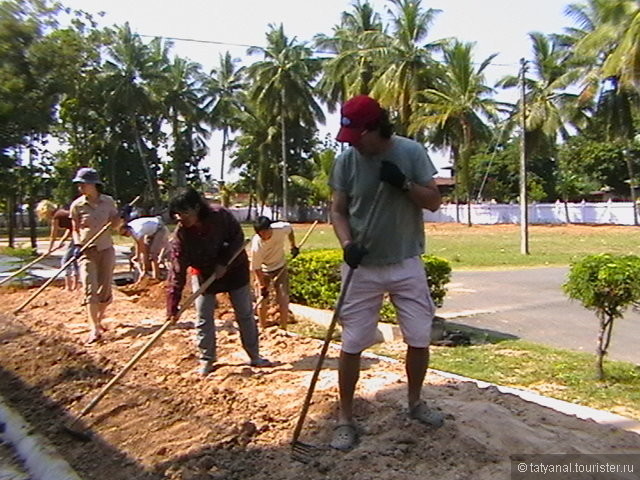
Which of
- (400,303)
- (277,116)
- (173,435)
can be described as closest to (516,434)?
(400,303)

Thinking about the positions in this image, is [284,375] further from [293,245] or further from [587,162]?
[587,162]

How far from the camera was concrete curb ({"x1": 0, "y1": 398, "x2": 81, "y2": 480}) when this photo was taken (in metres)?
3.93

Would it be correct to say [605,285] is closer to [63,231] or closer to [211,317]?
[211,317]

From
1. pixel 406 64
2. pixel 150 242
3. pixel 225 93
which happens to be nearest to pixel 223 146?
pixel 225 93

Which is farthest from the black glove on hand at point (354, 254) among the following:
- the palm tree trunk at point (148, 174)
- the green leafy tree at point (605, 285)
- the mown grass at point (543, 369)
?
the palm tree trunk at point (148, 174)

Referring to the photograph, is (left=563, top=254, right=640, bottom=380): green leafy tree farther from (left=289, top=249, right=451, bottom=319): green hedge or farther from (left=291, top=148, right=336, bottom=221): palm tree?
(left=291, top=148, right=336, bottom=221): palm tree

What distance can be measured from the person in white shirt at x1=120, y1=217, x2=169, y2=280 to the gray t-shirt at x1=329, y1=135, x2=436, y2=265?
25.6ft

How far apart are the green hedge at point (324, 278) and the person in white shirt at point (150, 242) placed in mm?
2804

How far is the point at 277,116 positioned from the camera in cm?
5019

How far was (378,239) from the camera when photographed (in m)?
3.65

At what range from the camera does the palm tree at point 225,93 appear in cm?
5697

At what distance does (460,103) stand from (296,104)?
13.6 meters

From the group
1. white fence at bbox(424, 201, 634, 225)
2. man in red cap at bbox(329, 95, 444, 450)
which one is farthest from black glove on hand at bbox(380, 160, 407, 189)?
white fence at bbox(424, 201, 634, 225)

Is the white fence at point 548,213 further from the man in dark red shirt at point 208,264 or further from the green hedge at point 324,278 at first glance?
the man in dark red shirt at point 208,264
